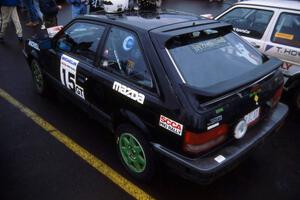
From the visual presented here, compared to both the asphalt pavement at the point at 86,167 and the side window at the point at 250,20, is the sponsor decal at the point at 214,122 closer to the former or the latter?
the asphalt pavement at the point at 86,167

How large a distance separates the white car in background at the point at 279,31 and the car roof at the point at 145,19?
165cm

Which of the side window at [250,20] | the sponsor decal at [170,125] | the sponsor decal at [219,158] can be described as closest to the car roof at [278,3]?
the side window at [250,20]

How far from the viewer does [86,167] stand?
11.1 feet

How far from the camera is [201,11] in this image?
11656 mm

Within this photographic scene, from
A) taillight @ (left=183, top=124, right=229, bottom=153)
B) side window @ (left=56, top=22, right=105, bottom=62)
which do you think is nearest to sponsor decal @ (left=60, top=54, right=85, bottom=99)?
side window @ (left=56, top=22, right=105, bottom=62)

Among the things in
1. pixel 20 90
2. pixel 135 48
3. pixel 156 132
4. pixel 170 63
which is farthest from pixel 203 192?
pixel 20 90

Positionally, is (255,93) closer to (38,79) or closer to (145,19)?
(145,19)

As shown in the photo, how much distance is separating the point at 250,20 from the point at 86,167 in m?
→ 3.34

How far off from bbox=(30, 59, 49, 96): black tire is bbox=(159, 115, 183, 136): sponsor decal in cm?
265

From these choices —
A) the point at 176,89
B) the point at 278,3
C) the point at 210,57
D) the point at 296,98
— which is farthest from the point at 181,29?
the point at 296,98

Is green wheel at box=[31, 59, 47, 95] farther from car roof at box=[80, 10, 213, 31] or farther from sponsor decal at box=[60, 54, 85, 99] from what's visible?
car roof at box=[80, 10, 213, 31]

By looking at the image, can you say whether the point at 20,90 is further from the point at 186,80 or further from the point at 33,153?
the point at 186,80

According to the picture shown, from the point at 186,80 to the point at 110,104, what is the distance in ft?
3.19

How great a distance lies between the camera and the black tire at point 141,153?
2.91m
